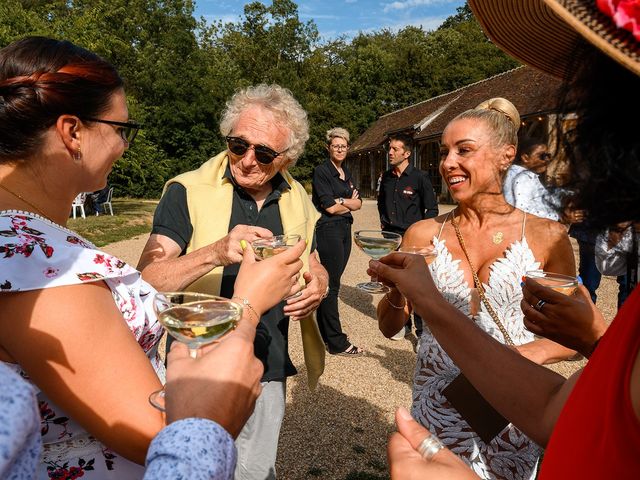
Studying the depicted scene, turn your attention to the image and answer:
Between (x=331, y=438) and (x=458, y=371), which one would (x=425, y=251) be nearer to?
(x=458, y=371)

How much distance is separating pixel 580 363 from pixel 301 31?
2136 inches

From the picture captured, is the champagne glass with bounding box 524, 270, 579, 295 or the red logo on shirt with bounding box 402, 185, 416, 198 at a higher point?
the champagne glass with bounding box 524, 270, 579, 295

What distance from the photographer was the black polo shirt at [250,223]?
2.56 m

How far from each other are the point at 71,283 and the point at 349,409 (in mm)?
3995

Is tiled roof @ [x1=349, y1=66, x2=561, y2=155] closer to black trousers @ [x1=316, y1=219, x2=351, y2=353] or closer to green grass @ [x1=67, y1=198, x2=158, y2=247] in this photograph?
black trousers @ [x1=316, y1=219, x2=351, y2=353]

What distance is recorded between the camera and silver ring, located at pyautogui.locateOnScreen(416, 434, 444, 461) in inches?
44.6

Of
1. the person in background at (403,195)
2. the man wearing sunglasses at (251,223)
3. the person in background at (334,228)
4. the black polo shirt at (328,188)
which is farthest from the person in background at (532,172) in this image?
the black polo shirt at (328,188)

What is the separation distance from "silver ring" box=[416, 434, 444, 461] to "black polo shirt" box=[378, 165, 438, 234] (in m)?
5.70

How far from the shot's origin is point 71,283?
4.17 feet

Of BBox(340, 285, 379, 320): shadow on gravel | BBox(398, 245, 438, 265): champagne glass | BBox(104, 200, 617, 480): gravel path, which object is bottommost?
BBox(340, 285, 379, 320): shadow on gravel

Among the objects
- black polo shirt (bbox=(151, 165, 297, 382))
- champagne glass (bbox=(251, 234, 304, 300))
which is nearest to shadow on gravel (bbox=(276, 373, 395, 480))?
black polo shirt (bbox=(151, 165, 297, 382))

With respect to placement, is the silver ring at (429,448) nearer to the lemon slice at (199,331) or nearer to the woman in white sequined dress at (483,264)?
the lemon slice at (199,331)

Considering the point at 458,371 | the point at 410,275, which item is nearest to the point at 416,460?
the point at 410,275

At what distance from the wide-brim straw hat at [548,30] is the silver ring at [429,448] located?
908 millimetres
